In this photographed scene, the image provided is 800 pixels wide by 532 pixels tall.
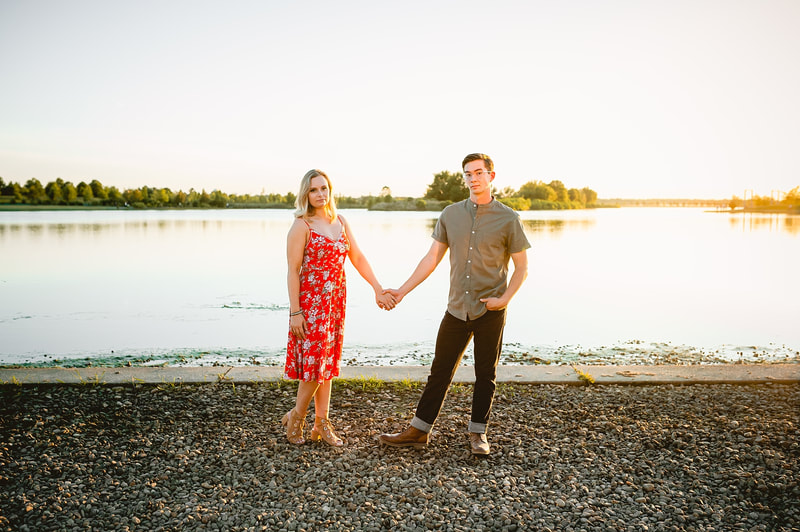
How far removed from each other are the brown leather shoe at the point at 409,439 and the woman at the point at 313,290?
0.41 m

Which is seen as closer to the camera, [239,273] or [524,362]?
[524,362]

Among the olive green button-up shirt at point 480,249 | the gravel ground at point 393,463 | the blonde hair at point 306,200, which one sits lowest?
the gravel ground at point 393,463

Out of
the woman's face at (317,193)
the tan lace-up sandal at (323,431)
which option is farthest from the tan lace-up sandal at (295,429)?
the woman's face at (317,193)

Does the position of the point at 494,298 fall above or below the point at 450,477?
above

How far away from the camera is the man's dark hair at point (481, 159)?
4.40 meters

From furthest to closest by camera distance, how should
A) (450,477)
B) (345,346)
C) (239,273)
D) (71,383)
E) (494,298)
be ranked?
(239,273) → (345,346) → (71,383) → (494,298) → (450,477)

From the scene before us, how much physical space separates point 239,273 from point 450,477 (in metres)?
13.9

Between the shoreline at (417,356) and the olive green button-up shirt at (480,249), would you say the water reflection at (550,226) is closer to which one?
the shoreline at (417,356)

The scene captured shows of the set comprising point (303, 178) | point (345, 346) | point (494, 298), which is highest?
point (303, 178)

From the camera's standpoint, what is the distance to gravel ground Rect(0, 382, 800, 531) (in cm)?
351

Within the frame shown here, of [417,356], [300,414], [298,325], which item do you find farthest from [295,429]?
A: [417,356]

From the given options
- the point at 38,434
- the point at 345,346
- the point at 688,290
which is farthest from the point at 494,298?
the point at 688,290

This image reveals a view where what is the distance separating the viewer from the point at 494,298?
171 inches

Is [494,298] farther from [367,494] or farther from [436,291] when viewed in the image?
[436,291]
